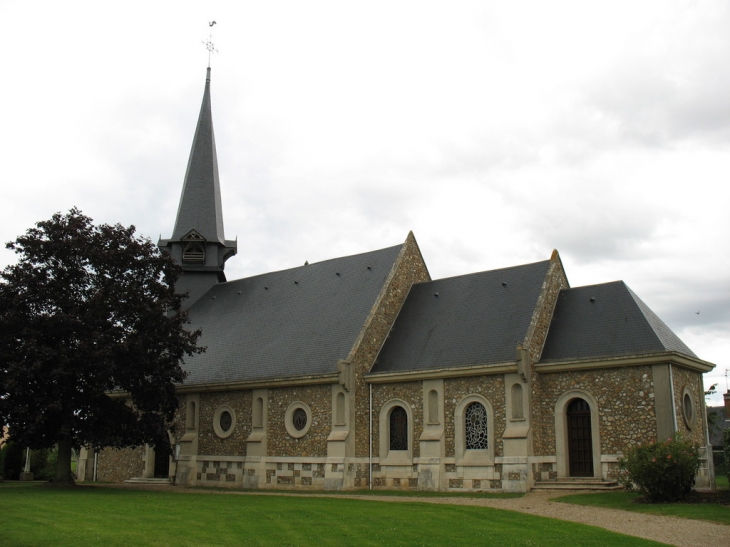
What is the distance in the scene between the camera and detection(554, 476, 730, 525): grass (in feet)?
52.3

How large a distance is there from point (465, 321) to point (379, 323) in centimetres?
349

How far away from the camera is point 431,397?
25.7 metres

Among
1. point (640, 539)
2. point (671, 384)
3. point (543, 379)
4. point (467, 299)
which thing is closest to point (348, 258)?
point (467, 299)

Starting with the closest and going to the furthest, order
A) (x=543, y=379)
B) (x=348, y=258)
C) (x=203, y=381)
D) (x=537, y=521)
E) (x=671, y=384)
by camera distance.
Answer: (x=537, y=521) < (x=671, y=384) < (x=543, y=379) < (x=203, y=381) < (x=348, y=258)

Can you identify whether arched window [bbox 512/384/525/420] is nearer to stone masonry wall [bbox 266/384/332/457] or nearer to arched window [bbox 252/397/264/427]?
stone masonry wall [bbox 266/384/332/457]

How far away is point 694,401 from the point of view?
23.9m

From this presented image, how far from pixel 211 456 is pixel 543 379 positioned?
1425 centimetres

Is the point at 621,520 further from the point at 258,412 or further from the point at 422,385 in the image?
the point at 258,412

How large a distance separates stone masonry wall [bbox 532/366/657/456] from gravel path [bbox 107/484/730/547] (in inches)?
96.8

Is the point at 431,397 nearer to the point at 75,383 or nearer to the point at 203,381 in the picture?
the point at 203,381

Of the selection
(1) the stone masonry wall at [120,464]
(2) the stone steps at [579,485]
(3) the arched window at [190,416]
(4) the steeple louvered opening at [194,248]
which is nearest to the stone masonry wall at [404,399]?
(2) the stone steps at [579,485]

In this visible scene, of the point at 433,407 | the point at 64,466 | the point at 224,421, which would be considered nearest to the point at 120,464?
the point at 224,421

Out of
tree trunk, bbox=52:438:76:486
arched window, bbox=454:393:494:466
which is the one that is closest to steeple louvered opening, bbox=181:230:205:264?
tree trunk, bbox=52:438:76:486

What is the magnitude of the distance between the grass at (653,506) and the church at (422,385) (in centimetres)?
201
